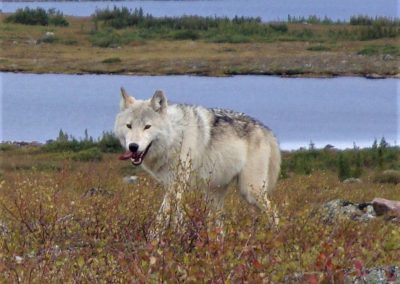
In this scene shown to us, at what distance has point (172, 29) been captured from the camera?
5594cm

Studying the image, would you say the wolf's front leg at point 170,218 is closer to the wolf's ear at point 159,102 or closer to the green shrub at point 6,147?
the wolf's ear at point 159,102

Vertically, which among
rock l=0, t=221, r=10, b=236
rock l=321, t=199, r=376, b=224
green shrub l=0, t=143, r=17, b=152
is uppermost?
rock l=0, t=221, r=10, b=236

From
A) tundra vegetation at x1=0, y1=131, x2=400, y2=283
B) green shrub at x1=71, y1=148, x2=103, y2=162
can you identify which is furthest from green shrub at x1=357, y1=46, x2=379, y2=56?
tundra vegetation at x1=0, y1=131, x2=400, y2=283

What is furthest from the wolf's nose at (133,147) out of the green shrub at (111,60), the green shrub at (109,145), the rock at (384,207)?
the green shrub at (111,60)

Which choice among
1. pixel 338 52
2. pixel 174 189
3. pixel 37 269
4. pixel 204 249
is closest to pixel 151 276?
pixel 204 249

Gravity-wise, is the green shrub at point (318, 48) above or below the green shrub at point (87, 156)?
below

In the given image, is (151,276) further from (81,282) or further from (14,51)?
(14,51)

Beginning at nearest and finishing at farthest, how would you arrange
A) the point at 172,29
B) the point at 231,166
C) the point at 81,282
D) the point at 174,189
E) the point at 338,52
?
the point at 81,282
the point at 174,189
the point at 231,166
the point at 338,52
the point at 172,29

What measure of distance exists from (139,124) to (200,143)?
0.66 meters

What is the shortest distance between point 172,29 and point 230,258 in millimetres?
50862

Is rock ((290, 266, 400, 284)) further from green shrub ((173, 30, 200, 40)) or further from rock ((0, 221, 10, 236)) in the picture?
green shrub ((173, 30, 200, 40))

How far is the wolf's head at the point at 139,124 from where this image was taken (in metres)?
9.23

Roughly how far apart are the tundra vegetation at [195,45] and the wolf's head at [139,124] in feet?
108

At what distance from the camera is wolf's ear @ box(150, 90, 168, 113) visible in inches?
372
